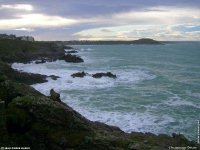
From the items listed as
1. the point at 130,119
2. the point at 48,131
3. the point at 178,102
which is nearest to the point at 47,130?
the point at 48,131

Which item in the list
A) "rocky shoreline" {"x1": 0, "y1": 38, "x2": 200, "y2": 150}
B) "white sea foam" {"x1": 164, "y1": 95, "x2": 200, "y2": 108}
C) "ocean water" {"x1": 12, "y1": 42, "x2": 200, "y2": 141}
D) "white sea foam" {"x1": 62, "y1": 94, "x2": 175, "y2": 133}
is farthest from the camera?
"white sea foam" {"x1": 164, "y1": 95, "x2": 200, "y2": 108}

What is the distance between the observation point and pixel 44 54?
8719 centimetres

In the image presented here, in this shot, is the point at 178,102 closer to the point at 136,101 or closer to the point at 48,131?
the point at 136,101

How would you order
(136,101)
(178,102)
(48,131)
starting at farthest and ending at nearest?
1. (178,102)
2. (136,101)
3. (48,131)

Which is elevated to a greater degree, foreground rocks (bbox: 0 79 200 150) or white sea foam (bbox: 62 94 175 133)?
foreground rocks (bbox: 0 79 200 150)

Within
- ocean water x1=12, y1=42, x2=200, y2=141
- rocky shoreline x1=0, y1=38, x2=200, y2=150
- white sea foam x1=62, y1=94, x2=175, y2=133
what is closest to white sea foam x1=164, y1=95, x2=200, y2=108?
ocean water x1=12, y1=42, x2=200, y2=141

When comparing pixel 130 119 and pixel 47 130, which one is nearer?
pixel 47 130

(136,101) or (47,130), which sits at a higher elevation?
(47,130)

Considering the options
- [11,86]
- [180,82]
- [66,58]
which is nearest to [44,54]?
[66,58]

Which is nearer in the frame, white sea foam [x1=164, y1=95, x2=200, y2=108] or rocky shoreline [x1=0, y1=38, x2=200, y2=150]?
rocky shoreline [x1=0, y1=38, x2=200, y2=150]

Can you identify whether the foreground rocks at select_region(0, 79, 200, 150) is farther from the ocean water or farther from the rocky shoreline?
the ocean water

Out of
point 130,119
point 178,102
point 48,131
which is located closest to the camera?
point 48,131

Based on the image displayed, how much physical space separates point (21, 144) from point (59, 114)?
60.8 inches

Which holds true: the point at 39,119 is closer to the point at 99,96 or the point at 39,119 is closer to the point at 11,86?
the point at 11,86
